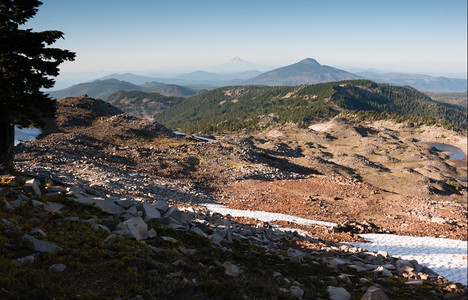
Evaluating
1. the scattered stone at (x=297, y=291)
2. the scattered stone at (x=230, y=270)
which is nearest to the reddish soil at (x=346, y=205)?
the scattered stone at (x=297, y=291)

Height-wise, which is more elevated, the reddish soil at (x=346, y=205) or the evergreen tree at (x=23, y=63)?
the evergreen tree at (x=23, y=63)

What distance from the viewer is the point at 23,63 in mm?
14555

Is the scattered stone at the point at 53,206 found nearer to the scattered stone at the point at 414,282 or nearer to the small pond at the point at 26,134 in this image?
the scattered stone at the point at 414,282

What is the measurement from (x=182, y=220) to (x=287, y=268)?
6160 millimetres

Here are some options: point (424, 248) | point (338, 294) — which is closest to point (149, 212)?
point (338, 294)

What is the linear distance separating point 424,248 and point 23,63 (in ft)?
99.8

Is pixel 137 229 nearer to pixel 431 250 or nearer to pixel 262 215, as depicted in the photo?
pixel 262 215

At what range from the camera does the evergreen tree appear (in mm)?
13938

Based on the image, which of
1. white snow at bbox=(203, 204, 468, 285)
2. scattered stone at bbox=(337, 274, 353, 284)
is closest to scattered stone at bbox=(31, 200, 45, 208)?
scattered stone at bbox=(337, 274, 353, 284)

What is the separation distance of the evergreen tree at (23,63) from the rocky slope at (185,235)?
385 centimetres

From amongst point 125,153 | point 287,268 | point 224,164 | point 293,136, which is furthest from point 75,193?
point 293,136

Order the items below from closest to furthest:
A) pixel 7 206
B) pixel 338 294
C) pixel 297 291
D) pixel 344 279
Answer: pixel 297 291, pixel 338 294, pixel 7 206, pixel 344 279

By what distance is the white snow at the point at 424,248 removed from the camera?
59.3ft

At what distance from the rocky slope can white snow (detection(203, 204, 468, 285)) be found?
68.9 inches
